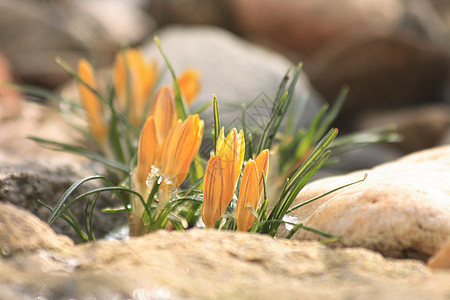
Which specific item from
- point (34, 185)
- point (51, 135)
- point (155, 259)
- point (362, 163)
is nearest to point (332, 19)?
point (362, 163)

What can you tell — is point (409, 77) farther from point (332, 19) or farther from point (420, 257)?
point (420, 257)

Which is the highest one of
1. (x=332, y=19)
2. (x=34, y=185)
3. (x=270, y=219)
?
(x=332, y=19)

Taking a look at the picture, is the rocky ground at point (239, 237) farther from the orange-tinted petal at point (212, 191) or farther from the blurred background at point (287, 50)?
the orange-tinted petal at point (212, 191)

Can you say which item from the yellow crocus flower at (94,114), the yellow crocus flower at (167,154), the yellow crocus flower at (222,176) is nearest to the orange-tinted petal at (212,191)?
the yellow crocus flower at (222,176)

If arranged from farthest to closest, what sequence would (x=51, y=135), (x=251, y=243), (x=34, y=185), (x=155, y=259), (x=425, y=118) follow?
(x=425, y=118)
(x=51, y=135)
(x=34, y=185)
(x=251, y=243)
(x=155, y=259)

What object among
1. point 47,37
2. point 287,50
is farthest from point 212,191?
point 47,37

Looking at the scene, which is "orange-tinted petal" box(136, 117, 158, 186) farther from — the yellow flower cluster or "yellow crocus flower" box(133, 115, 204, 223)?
the yellow flower cluster
